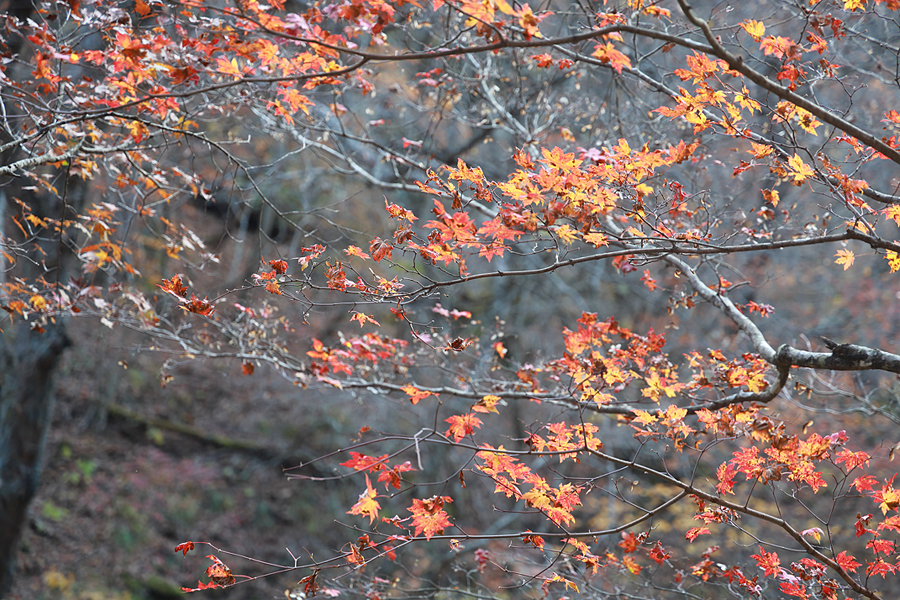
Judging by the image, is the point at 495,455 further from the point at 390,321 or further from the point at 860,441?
the point at 390,321

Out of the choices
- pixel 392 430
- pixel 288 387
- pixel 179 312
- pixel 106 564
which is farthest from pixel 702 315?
pixel 106 564

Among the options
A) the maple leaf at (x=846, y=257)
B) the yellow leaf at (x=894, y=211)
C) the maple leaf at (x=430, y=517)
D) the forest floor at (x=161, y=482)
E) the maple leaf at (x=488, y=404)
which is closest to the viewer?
the maple leaf at (x=430, y=517)

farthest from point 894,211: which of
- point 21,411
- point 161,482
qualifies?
point 161,482

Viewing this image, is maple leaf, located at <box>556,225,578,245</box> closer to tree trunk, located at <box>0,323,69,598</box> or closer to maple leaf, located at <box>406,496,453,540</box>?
maple leaf, located at <box>406,496,453,540</box>

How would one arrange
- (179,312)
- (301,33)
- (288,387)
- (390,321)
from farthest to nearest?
(390,321), (288,387), (179,312), (301,33)

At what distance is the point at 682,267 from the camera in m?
3.51

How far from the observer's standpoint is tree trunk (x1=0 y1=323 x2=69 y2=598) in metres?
5.39

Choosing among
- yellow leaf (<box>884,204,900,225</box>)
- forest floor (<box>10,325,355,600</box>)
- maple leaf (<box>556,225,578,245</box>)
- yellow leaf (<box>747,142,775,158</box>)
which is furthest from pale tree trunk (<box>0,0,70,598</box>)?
yellow leaf (<box>884,204,900,225</box>)

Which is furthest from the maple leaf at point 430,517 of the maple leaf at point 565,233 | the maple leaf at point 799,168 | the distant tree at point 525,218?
the maple leaf at point 799,168

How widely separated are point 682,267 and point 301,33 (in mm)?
2581

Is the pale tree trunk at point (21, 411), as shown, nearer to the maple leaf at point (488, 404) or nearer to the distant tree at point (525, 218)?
the distant tree at point (525, 218)

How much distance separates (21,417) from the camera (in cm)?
554

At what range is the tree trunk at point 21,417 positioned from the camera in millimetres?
5391

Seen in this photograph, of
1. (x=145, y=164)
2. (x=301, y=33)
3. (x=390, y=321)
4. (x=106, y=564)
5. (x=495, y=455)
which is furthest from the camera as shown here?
(x=390, y=321)
